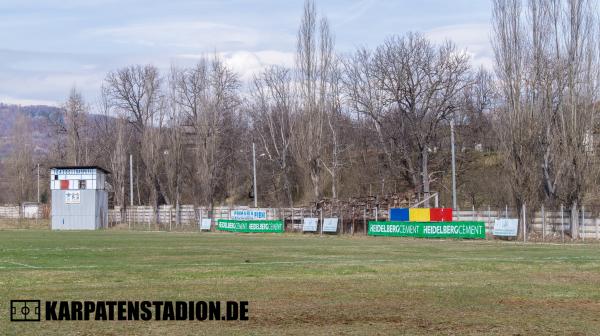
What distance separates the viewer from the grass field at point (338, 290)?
42.5 feet

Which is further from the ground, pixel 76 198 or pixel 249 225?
pixel 76 198

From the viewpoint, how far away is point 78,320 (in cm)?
1353

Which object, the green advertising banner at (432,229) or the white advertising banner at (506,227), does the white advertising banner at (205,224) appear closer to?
the green advertising banner at (432,229)

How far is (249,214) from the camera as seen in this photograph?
7131 centimetres

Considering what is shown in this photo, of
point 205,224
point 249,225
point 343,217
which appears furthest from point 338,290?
point 205,224

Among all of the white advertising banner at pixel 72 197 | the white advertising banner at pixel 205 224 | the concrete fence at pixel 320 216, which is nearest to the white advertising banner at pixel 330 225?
the concrete fence at pixel 320 216

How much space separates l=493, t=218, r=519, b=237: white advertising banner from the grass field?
18.2m

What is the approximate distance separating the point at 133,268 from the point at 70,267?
202cm

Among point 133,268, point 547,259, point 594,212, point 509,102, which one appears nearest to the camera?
point 133,268

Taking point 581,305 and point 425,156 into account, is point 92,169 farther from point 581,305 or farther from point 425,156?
point 581,305

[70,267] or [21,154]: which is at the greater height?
[21,154]

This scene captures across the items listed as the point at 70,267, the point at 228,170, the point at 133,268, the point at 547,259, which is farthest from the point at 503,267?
the point at 228,170

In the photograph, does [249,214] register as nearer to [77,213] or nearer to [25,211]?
[77,213]

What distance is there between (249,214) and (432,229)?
23.6 meters
